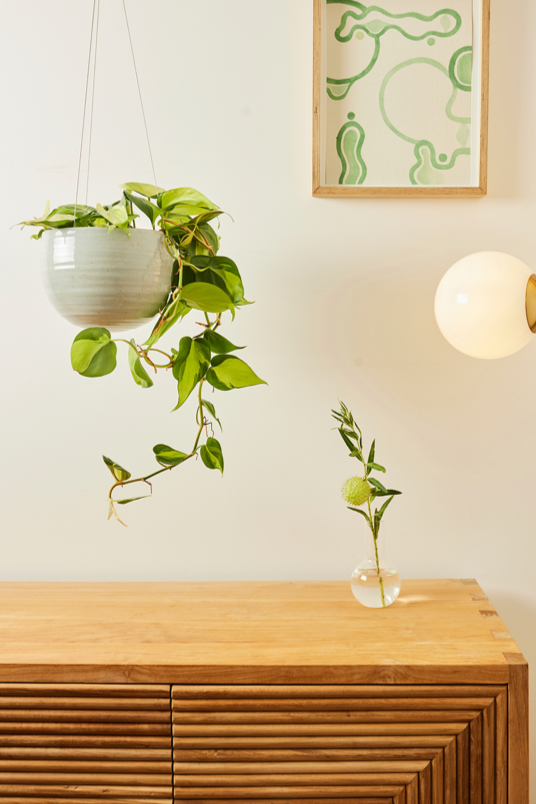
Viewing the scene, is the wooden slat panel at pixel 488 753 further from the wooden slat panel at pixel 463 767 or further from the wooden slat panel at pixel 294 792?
the wooden slat panel at pixel 294 792

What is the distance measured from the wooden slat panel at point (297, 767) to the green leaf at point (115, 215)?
2.67 feet

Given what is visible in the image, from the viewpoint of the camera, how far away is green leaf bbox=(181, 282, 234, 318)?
91 centimetres

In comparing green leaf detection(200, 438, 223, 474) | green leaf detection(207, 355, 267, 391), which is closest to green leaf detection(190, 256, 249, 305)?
green leaf detection(207, 355, 267, 391)

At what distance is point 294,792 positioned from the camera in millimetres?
897

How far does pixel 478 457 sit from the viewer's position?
1289mm

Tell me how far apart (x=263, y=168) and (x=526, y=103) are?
565 mm

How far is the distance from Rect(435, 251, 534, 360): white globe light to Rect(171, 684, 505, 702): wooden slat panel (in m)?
0.57

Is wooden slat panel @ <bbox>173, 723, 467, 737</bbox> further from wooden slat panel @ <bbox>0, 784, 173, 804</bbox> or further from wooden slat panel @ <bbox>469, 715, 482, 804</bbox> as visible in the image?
wooden slat panel @ <bbox>0, 784, 173, 804</bbox>

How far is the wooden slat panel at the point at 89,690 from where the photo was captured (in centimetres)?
90

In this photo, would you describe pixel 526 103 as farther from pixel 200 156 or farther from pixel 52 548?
pixel 52 548

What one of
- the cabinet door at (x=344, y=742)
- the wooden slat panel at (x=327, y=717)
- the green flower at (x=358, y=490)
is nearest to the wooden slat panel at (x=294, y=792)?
the cabinet door at (x=344, y=742)

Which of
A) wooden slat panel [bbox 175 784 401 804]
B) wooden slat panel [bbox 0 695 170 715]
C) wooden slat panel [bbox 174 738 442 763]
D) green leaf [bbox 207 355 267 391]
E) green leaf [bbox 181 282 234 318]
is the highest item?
green leaf [bbox 181 282 234 318]

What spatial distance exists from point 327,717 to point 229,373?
0.55 metres

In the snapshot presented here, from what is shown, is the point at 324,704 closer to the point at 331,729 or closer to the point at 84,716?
the point at 331,729
